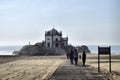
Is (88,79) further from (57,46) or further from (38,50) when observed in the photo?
(57,46)

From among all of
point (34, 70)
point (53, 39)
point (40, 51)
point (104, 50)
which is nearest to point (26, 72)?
point (34, 70)

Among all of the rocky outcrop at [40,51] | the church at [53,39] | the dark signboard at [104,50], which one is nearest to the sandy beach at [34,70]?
the dark signboard at [104,50]

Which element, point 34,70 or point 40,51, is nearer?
point 34,70

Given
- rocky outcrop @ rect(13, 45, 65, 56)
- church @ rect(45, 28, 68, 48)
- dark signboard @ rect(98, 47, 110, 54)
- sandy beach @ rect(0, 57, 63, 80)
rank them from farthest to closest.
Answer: church @ rect(45, 28, 68, 48)
rocky outcrop @ rect(13, 45, 65, 56)
dark signboard @ rect(98, 47, 110, 54)
sandy beach @ rect(0, 57, 63, 80)

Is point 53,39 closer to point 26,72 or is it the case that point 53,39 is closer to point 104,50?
point 26,72

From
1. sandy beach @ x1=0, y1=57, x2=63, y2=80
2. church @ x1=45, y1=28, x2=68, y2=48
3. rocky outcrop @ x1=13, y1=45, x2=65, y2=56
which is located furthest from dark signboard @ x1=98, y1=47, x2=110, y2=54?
church @ x1=45, y1=28, x2=68, y2=48

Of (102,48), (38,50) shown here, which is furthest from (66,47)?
(102,48)

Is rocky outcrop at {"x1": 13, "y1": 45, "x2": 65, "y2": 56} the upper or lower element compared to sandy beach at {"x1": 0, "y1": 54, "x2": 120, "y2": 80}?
upper

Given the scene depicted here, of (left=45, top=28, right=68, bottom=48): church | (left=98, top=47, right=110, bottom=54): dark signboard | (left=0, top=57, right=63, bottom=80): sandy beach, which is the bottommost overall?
(left=0, top=57, right=63, bottom=80): sandy beach

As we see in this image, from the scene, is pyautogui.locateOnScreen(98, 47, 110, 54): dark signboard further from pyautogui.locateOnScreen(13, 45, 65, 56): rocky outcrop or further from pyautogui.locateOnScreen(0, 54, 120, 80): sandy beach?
pyautogui.locateOnScreen(13, 45, 65, 56): rocky outcrop

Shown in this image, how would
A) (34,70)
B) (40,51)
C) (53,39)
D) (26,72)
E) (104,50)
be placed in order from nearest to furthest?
(104,50) < (26,72) < (34,70) < (40,51) < (53,39)

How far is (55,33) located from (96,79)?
409ft

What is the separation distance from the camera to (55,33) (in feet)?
484

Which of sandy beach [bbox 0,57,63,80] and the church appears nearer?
sandy beach [bbox 0,57,63,80]
